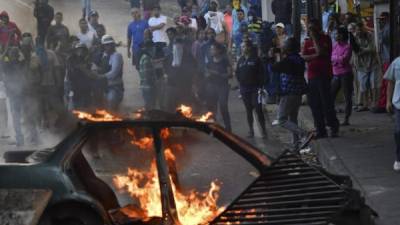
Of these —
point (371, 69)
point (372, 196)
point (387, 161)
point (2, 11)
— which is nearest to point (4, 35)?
point (2, 11)

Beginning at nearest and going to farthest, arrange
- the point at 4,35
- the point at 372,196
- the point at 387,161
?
the point at 372,196 → the point at 387,161 → the point at 4,35

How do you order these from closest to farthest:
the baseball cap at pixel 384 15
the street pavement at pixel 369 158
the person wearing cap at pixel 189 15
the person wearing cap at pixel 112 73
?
1. the street pavement at pixel 369 158
2. the person wearing cap at pixel 112 73
3. the baseball cap at pixel 384 15
4. the person wearing cap at pixel 189 15

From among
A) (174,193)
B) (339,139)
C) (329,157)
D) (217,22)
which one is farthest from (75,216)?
(217,22)

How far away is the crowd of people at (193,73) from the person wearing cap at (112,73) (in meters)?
0.02

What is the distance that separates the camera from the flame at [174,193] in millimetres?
6371

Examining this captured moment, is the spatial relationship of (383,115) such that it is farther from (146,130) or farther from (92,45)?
(146,130)

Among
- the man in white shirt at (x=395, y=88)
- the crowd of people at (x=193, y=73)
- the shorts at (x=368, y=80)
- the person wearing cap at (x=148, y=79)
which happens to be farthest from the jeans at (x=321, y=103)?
the person wearing cap at (x=148, y=79)

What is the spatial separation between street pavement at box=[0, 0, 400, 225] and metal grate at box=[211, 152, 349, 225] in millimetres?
755

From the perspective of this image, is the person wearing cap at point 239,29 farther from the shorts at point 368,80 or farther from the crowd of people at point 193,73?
the shorts at point 368,80

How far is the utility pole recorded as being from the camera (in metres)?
14.9

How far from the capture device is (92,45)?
48.9 ft

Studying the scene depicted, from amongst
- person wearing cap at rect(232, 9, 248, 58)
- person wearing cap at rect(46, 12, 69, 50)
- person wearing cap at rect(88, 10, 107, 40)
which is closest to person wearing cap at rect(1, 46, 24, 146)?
person wearing cap at rect(46, 12, 69, 50)

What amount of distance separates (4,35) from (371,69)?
6.26 m

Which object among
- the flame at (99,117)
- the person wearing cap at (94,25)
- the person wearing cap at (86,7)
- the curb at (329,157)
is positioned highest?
the person wearing cap at (86,7)
